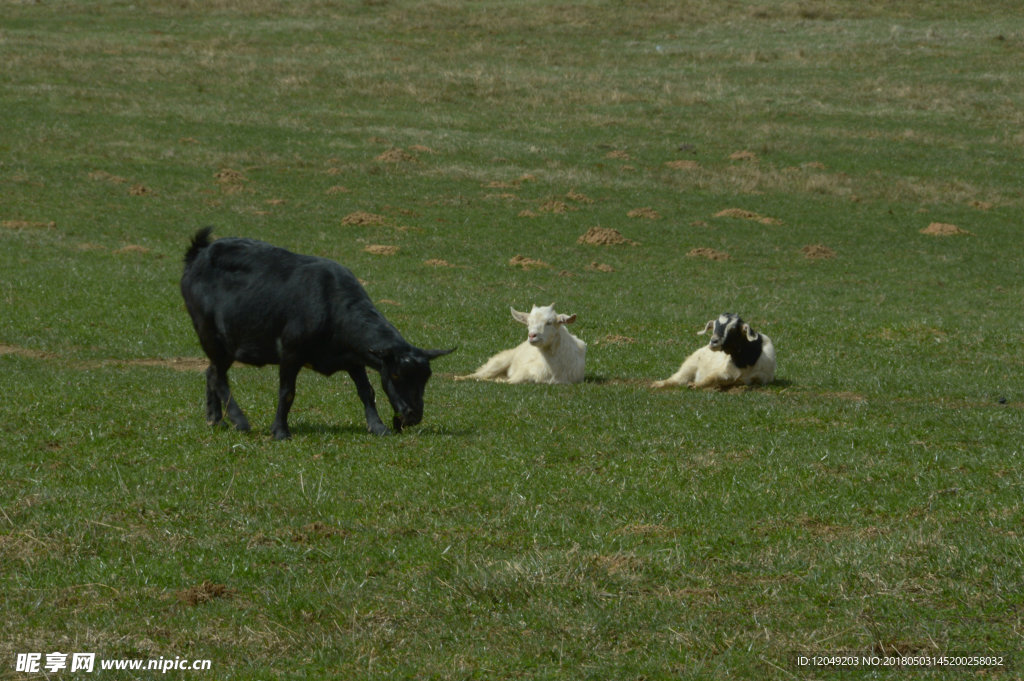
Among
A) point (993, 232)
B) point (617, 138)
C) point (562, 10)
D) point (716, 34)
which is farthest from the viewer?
point (562, 10)

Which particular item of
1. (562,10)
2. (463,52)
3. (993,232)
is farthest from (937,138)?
(562,10)

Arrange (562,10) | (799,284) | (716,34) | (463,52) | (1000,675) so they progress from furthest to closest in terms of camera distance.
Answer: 1. (562,10)
2. (716,34)
3. (463,52)
4. (799,284)
5. (1000,675)

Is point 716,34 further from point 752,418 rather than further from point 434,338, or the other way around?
point 752,418

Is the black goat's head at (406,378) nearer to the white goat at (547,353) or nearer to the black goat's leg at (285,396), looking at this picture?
the black goat's leg at (285,396)

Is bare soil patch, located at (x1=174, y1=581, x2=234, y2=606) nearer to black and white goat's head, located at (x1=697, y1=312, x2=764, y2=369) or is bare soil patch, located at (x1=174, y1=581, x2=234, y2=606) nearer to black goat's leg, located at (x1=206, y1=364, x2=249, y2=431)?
black goat's leg, located at (x1=206, y1=364, x2=249, y2=431)

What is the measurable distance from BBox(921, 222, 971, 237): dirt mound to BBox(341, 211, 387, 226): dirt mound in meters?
18.1

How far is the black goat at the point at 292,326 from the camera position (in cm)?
1429

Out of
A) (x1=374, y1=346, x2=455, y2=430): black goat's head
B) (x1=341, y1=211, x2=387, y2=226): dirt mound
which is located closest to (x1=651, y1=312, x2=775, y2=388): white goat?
(x1=374, y1=346, x2=455, y2=430): black goat's head

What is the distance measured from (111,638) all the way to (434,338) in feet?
56.4

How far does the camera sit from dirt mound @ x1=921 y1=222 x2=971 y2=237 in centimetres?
3912

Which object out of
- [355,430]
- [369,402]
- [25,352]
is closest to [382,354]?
[369,402]

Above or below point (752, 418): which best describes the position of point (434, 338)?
below

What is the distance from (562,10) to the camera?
3036 inches

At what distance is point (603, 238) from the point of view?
37.2m
